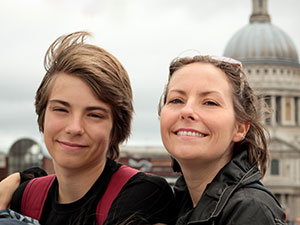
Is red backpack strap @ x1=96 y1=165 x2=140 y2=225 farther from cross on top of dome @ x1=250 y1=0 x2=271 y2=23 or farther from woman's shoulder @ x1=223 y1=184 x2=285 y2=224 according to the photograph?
cross on top of dome @ x1=250 y1=0 x2=271 y2=23

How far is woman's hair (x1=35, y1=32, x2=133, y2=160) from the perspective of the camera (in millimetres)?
3543

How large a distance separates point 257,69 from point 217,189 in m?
82.1

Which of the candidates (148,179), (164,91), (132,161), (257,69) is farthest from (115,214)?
(257,69)

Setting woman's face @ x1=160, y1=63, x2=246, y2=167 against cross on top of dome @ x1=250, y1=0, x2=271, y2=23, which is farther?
cross on top of dome @ x1=250, y1=0, x2=271, y2=23

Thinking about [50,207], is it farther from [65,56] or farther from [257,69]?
[257,69]

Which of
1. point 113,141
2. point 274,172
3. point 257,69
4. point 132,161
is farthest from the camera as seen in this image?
point 257,69

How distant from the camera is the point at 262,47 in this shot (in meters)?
85.4

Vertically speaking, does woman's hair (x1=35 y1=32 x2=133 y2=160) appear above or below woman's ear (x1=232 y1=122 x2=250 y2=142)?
above

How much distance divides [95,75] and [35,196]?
2.92 feet

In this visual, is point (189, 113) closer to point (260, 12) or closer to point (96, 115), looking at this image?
point (96, 115)

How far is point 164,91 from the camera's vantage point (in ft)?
13.0

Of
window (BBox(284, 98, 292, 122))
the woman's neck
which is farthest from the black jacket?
window (BBox(284, 98, 292, 122))

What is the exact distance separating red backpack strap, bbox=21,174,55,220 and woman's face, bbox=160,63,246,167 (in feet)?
2.94

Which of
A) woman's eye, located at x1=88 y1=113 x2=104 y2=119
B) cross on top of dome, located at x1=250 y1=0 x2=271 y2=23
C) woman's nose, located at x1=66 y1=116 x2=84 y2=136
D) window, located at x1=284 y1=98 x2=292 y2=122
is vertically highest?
cross on top of dome, located at x1=250 y1=0 x2=271 y2=23
